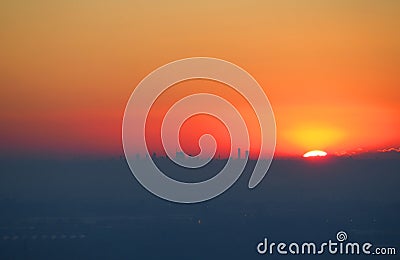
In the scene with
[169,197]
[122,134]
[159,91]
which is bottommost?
[169,197]

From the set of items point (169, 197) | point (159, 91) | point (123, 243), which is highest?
point (159, 91)

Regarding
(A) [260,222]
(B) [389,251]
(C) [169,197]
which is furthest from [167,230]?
(B) [389,251]

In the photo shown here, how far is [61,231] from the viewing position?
853cm

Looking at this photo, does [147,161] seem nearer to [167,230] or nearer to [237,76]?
[167,230]

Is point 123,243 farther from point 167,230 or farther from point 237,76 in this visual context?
point 237,76

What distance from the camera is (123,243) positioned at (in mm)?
8773

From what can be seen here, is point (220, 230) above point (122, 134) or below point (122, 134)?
below

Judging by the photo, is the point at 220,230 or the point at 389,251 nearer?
the point at 389,251

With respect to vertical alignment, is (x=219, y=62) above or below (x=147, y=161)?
above

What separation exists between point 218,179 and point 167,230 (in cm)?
96

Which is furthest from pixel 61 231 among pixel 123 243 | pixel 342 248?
pixel 342 248

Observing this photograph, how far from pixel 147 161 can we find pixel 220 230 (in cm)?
141

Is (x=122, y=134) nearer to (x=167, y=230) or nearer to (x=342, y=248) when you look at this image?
(x=167, y=230)

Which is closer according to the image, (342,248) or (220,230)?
(342,248)
